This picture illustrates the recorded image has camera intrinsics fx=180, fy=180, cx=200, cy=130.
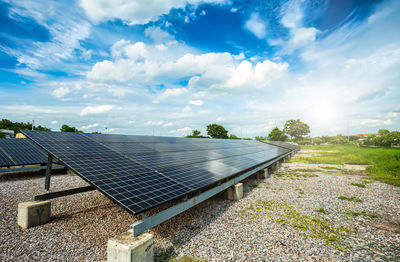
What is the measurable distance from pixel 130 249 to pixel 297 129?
13684 centimetres

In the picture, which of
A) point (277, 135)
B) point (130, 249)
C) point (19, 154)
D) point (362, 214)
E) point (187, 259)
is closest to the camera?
point (130, 249)

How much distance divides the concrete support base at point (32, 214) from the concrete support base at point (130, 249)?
4.67 m

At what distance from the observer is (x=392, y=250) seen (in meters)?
5.84

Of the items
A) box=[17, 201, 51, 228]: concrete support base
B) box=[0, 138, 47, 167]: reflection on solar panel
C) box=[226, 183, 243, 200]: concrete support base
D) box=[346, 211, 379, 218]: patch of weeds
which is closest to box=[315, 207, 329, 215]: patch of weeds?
box=[346, 211, 379, 218]: patch of weeds

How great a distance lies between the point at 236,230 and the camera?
6914 millimetres

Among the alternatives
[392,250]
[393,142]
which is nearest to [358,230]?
[392,250]

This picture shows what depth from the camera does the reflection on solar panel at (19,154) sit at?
14.0m

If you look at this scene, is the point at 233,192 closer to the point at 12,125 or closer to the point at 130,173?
the point at 130,173

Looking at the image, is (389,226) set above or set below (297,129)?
below

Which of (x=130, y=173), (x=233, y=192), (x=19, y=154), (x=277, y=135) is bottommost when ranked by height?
(x=233, y=192)

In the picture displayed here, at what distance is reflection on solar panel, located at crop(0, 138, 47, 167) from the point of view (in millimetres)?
14039

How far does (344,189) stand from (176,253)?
1331cm

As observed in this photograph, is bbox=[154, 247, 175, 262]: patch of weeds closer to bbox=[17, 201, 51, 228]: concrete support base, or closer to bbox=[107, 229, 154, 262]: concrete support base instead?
bbox=[107, 229, 154, 262]: concrete support base

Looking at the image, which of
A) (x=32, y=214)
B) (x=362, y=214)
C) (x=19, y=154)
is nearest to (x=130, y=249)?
(x=32, y=214)
